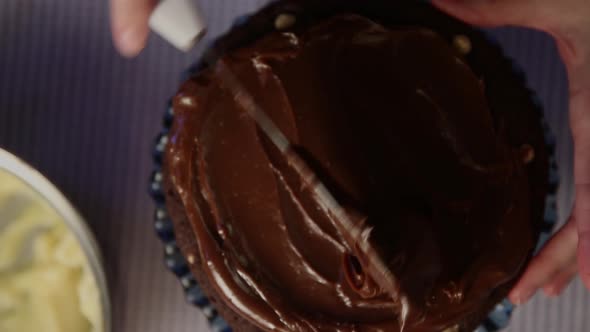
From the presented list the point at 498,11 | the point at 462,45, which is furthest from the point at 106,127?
the point at 498,11

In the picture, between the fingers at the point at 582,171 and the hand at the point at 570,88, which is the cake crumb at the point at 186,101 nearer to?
the hand at the point at 570,88

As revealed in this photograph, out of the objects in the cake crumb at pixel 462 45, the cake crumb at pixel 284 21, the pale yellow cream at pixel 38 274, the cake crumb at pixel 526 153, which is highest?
the cake crumb at pixel 284 21

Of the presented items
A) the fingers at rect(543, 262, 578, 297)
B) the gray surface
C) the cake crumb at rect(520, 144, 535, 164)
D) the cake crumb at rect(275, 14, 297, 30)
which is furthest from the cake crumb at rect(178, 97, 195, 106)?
the fingers at rect(543, 262, 578, 297)

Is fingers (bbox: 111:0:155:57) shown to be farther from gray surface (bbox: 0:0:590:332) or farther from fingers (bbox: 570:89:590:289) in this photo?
fingers (bbox: 570:89:590:289)

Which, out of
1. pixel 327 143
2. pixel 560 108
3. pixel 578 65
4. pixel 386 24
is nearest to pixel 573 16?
pixel 578 65

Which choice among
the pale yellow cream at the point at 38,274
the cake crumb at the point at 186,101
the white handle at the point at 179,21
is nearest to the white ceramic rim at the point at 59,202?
the pale yellow cream at the point at 38,274

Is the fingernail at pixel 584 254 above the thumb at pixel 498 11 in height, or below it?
below

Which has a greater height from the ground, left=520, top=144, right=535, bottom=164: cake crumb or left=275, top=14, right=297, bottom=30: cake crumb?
left=275, top=14, right=297, bottom=30: cake crumb
